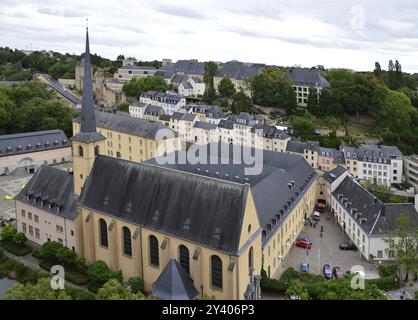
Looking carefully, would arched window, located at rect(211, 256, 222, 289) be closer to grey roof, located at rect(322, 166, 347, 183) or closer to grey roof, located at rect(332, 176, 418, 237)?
grey roof, located at rect(332, 176, 418, 237)

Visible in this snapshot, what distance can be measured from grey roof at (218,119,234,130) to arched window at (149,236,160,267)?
4831 centimetres

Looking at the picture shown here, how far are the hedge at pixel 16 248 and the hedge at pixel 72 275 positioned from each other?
10.2 ft

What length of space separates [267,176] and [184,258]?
16.9 metres

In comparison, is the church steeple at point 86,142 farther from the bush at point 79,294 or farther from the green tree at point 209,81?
the green tree at point 209,81

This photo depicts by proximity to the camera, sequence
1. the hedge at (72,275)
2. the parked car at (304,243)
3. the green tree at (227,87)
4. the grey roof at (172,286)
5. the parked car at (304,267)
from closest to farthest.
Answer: the grey roof at (172,286)
the hedge at (72,275)
the parked car at (304,267)
the parked car at (304,243)
the green tree at (227,87)

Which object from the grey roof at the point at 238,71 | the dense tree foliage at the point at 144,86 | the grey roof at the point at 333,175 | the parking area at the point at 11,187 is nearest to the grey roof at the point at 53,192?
the parking area at the point at 11,187

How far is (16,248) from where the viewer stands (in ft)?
149

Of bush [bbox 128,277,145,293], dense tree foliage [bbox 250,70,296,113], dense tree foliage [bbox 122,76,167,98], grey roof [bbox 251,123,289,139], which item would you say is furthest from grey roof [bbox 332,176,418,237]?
dense tree foliage [bbox 122,76,167,98]

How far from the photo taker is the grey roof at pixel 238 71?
363 feet

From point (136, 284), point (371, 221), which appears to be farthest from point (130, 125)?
point (136, 284)

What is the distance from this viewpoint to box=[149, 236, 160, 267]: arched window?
36.4m

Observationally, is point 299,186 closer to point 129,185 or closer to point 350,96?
point 129,185

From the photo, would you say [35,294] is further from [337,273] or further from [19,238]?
[337,273]
